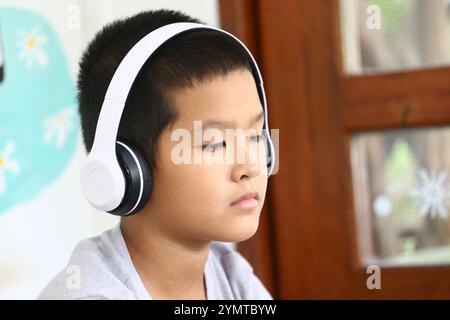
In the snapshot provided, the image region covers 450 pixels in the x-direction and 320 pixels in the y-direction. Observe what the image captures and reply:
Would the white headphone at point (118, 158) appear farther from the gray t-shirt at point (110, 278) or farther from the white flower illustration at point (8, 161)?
the white flower illustration at point (8, 161)

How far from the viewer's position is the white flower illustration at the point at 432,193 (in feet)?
5.07

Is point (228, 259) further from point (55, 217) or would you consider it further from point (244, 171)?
point (55, 217)

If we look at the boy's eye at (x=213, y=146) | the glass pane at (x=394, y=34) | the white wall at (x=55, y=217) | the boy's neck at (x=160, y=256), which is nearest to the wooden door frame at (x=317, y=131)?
the glass pane at (x=394, y=34)

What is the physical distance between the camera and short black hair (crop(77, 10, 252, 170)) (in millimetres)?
868

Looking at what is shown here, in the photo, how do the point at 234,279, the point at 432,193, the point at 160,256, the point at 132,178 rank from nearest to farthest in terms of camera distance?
the point at 132,178, the point at 160,256, the point at 234,279, the point at 432,193

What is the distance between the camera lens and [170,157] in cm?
88

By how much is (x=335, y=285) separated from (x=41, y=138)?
707mm

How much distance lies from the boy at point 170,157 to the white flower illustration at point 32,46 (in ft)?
1.05

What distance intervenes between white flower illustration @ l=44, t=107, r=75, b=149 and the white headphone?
44 cm

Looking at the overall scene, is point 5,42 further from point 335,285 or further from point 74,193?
point 335,285

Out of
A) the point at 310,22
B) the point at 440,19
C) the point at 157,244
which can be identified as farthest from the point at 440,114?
the point at 157,244

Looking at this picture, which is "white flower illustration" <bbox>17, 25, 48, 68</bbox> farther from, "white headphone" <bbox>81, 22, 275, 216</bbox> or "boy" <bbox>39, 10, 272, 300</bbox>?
"white headphone" <bbox>81, 22, 275, 216</bbox>

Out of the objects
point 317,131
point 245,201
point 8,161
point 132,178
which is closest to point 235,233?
point 245,201

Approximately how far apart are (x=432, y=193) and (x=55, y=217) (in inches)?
30.0
